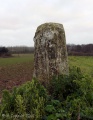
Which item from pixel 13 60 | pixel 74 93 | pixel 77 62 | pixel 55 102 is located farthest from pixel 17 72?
pixel 13 60

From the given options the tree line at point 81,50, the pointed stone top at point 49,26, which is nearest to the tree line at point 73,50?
the tree line at point 81,50

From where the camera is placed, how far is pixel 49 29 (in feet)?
24.5

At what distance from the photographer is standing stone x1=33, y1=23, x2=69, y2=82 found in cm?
732

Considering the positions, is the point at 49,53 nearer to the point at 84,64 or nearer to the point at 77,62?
the point at 84,64

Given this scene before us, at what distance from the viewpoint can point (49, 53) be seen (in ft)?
24.0

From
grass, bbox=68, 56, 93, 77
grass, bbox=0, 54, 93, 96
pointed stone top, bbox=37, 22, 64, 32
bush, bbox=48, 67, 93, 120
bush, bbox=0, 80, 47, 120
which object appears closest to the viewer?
bush, bbox=0, 80, 47, 120

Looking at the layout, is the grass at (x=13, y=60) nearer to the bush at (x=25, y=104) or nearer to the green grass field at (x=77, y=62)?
the green grass field at (x=77, y=62)

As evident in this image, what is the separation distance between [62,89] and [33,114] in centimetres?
129

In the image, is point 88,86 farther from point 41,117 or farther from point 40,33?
point 40,33

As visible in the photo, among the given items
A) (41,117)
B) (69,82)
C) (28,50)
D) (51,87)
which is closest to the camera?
(41,117)

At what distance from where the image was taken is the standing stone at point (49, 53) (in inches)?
288

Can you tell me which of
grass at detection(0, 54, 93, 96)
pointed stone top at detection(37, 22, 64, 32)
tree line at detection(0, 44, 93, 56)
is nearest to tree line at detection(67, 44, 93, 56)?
tree line at detection(0, 44, 93, 56)

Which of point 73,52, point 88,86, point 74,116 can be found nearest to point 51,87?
point 88,86

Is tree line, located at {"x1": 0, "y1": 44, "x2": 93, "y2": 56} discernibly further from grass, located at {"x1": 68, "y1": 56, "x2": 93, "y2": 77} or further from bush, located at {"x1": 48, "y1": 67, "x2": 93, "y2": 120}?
bush, located at {"x1": 48, "y1": 67, "x2": 93, "y2": 120}
